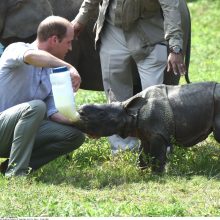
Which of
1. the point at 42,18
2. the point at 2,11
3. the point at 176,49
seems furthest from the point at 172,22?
the point at 2,11

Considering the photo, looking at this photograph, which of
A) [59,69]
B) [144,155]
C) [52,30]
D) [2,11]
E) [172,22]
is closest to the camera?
[59,69]

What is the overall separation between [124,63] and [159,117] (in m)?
0.95

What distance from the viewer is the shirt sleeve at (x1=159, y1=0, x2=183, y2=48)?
24.3 feet

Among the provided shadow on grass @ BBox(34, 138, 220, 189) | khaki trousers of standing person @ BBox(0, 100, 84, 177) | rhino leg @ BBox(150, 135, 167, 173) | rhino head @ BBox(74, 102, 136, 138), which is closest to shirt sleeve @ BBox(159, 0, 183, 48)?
rhino head @ BBox(74, 102, 136, 138)

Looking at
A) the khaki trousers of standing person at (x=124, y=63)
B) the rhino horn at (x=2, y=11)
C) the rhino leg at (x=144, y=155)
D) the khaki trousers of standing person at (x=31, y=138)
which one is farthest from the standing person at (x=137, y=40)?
the rhino horn at (x=2, y=11)

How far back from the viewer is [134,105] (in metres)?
7.34

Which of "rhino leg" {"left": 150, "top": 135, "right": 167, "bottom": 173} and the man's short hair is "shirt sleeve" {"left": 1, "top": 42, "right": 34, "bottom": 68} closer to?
the man's short hair

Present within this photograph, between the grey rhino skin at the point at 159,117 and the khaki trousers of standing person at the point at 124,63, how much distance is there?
0.51 m

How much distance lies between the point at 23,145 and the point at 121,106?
903mm

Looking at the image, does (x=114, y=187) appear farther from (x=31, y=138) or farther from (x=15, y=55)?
(x=15, y=55)

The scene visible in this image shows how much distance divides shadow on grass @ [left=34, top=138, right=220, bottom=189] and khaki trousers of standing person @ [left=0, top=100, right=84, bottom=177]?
17 cm

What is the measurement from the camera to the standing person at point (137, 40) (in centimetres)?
748

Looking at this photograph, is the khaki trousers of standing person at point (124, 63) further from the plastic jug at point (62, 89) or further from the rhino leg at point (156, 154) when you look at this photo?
the plastic jug at point (62, 89)

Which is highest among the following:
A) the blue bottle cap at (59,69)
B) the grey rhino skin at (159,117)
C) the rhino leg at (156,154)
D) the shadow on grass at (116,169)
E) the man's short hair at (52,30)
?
the man's short hair at (52,30)
